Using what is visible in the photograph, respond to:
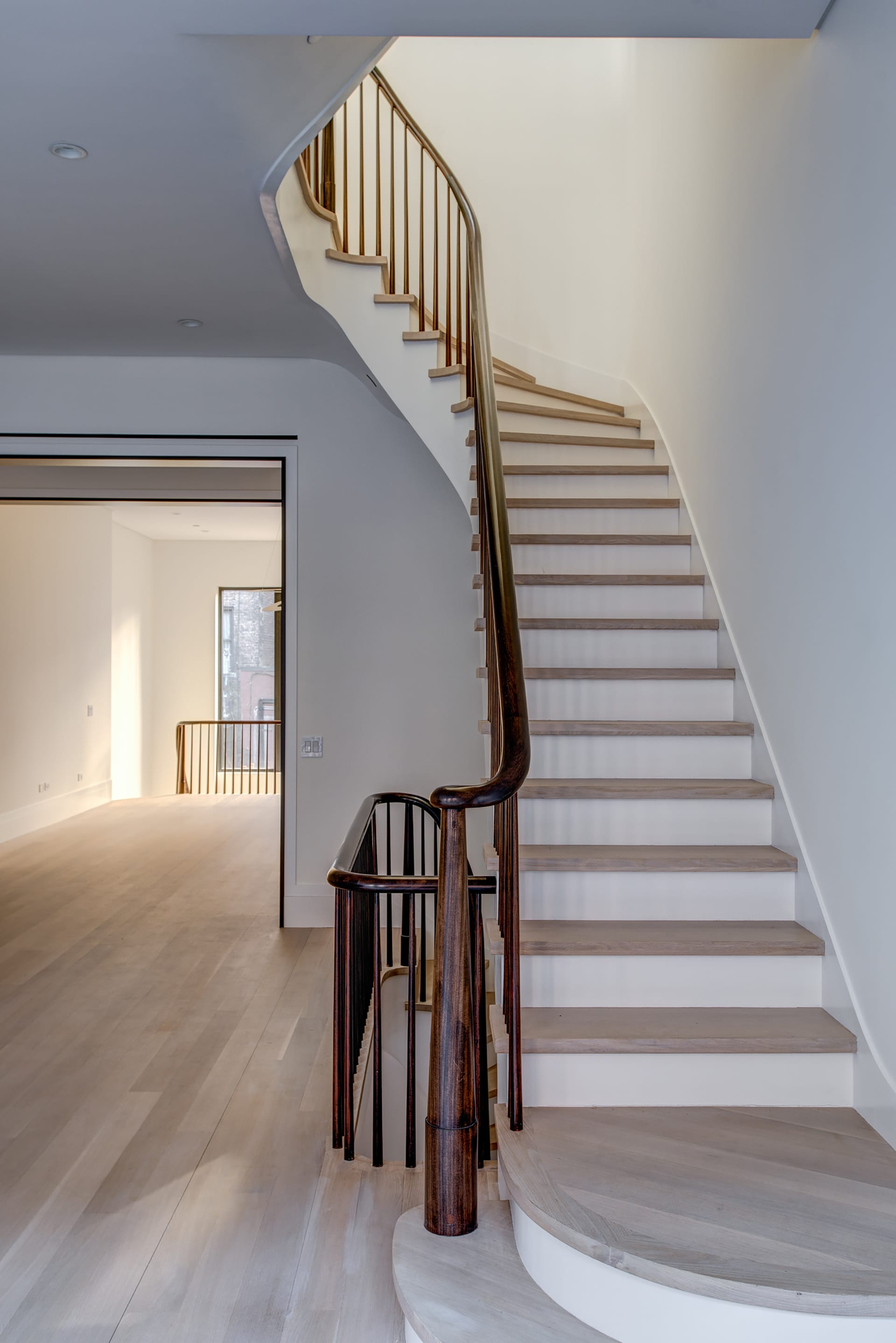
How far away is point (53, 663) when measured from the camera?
8562 mm

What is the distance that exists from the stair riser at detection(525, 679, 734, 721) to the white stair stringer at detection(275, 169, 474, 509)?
1.15 m

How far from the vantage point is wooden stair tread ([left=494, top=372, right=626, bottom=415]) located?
4844 millimetres

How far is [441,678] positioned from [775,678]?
2.42m

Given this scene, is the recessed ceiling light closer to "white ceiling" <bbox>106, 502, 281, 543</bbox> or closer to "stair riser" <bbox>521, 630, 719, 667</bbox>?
"stair riser" <bbox>521, 630, 719, 667</bbox>

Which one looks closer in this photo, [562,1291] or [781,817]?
[562,1291]

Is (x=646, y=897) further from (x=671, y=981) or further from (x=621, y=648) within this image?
(x=621, y=648)

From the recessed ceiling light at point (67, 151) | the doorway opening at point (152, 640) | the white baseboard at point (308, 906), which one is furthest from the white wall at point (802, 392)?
the white baseboard at point (308, 906)

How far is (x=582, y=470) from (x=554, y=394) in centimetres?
101

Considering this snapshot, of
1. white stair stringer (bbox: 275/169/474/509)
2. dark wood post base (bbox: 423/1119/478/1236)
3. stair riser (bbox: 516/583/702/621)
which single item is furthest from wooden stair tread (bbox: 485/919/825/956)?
white stair stringer (bbox: 275/169/474/509)

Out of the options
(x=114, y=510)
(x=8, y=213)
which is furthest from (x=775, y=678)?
(x=114, y=510)

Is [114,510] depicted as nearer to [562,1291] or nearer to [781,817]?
[781,817]

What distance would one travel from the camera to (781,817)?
277cm

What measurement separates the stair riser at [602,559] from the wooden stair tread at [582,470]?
426mm

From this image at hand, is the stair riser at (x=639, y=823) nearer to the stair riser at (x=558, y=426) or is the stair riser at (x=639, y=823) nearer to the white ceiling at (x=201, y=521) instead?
the stair riser at (x=558, y=426)
